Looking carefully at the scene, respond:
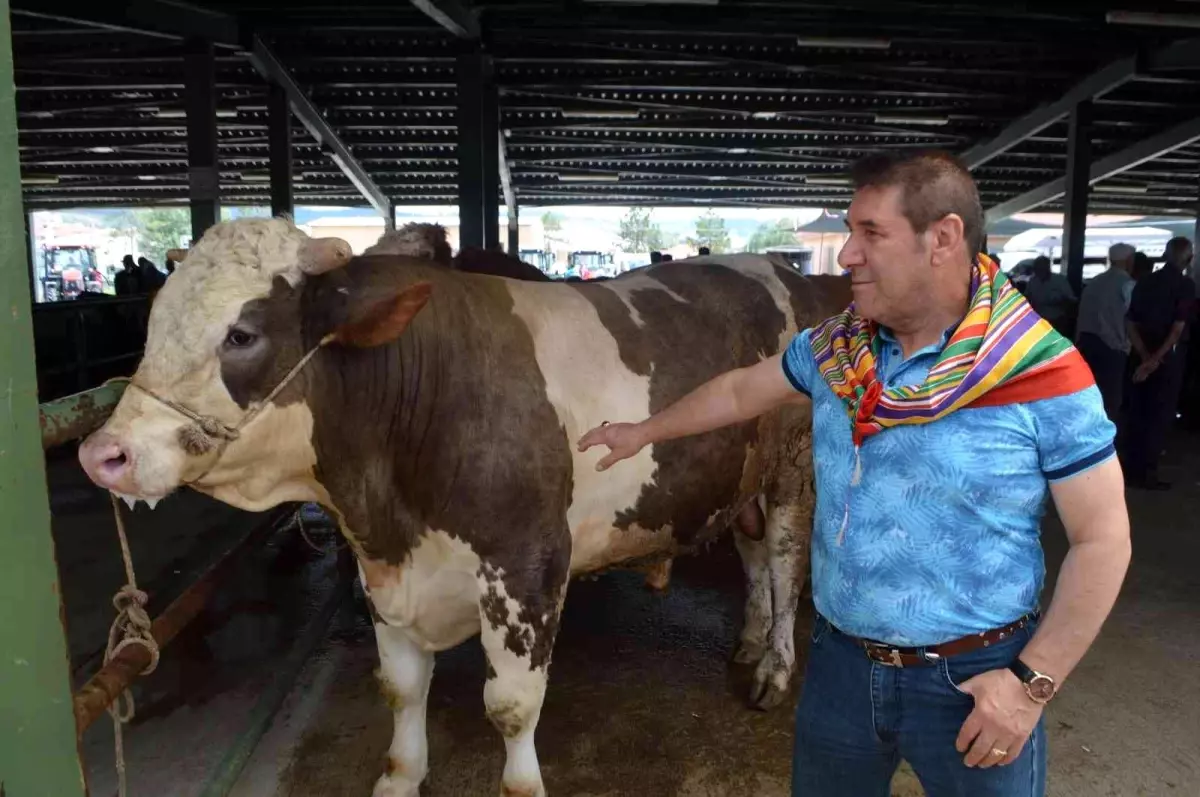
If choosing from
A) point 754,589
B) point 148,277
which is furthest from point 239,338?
point 148,277

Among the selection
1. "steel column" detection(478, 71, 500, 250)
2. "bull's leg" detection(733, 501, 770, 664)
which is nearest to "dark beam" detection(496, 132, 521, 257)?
"steel column" detection(478, 71, 500, 250)

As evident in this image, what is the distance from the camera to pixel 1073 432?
60.1 inches

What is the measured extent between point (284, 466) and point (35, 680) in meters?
→ 1.06

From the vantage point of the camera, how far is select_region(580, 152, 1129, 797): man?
1.55 meters

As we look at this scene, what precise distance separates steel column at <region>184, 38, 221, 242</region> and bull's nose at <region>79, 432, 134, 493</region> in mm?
6098

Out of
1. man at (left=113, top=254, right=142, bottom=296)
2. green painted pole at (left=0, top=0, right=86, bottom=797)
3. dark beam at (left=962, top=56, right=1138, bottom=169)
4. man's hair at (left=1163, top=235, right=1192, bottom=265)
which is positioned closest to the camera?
green painted pole at (left=0, top=0, right=86, bottom=797)

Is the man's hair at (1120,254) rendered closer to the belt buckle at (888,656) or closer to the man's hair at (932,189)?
the man's hair at (932,189)

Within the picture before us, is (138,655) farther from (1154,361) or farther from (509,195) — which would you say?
(509,195)

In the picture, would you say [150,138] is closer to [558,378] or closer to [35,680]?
[558,378]

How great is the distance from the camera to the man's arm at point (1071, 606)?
1.53m

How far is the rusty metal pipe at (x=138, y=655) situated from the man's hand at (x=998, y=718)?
5.02ft

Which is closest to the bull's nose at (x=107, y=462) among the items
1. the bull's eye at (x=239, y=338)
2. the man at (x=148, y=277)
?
the bull's eye at (x=239, y=338)

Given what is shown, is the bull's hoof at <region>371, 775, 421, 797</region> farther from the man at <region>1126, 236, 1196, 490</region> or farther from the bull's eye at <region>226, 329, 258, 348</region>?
the man at <region>1126, 236, 1196, 490</region>

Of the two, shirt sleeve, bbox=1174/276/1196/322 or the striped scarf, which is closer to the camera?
the striped scarf
